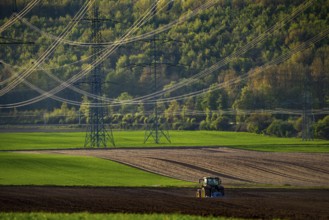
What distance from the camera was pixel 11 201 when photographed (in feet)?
144

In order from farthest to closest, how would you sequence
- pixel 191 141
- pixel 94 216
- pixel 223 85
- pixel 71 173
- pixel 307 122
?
pixel 223 85, pixel 191 141, pixel 307 122, pixel 71 173, pixel 94 216

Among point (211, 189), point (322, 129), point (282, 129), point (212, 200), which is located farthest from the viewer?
point (282, 129)

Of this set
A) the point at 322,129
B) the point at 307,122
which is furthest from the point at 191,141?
the point at 322,129

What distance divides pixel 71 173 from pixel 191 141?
189 feet

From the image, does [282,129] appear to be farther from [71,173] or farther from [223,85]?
[71,173]

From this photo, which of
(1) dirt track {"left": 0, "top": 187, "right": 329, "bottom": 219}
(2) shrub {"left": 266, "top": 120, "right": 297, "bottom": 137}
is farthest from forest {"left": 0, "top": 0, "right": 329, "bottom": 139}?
(1) dirt track {"left": 0, "top": 187, "right": 329, "bottom": 219}

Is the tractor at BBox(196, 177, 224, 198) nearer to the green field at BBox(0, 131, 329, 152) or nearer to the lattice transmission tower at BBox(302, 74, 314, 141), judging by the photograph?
the green field at BBox(0, 131, 329, 152)

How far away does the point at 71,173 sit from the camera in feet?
228

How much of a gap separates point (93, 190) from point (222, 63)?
131660 millimetres

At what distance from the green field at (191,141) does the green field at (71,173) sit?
93.4 ft

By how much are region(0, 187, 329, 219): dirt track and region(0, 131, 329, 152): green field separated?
49950 millimetres

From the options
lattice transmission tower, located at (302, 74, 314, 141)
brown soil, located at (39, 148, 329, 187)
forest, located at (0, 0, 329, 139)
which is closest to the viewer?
→ brown soil, located at (39, 148, 329, 187)

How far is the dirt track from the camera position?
39719mm

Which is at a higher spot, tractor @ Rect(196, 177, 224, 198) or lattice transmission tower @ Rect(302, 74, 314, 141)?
lattice transmission tower @ Rect(302, 74, 314, 141)
